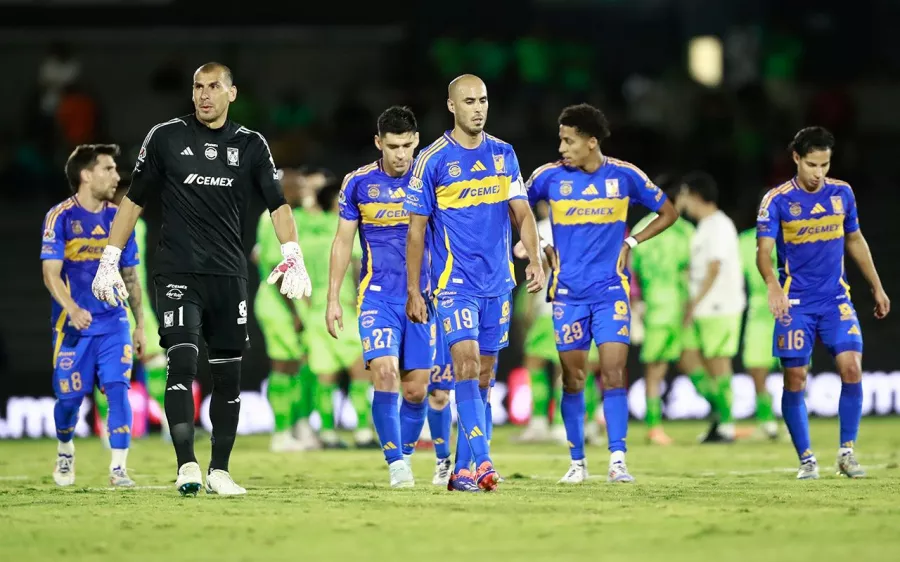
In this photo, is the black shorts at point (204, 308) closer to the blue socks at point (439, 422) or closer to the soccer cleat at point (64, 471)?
the blue socks at point (439, 422)

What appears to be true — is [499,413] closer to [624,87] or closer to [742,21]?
[624,87]

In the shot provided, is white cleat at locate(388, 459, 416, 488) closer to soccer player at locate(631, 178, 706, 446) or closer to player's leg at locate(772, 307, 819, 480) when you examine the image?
player's leg at locate(772, 307, 819, 480)

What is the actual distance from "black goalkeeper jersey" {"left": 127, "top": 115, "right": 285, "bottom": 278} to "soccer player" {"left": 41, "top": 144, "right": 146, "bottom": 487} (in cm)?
189

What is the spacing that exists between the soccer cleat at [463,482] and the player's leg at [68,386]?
3260 millimetres

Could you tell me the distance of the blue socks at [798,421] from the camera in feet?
39.5

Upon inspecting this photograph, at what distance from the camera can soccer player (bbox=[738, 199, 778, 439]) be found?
1744 cm

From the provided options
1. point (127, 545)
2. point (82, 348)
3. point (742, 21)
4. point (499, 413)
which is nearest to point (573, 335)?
point (82, 348)

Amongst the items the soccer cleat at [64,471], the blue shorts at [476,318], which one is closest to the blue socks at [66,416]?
the soccer cleat at [64,471]

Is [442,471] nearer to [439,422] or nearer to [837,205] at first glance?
[439,422]

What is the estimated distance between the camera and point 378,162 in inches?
464

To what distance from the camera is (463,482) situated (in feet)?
34.4

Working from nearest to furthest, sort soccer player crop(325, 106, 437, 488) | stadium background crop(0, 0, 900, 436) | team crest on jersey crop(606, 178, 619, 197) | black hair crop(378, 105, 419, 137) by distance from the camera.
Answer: soccer player crop(325, 106, 437, 488) → black hair crop(378, 105, 419, 137) → team crest on jersey crop(606, 178, 619, 197) → stadium background crop(0, 0, 900, 436)

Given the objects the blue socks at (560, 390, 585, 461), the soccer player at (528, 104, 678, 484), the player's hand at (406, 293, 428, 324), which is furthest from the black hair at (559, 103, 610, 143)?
the player's hand at (406, 293, 428, 324)

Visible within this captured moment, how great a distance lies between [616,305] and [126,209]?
12.3ft
